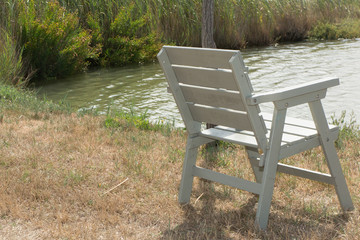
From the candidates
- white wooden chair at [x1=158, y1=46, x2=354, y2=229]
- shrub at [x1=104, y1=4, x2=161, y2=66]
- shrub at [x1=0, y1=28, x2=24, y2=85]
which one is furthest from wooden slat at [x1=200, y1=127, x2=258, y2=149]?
shrub at [x1=104, y1=4, x2=161, y2=66]

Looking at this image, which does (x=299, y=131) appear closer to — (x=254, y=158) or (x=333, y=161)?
(x=333, y=161)

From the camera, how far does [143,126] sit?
5.98 metres

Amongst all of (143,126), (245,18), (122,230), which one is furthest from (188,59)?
(245,18)

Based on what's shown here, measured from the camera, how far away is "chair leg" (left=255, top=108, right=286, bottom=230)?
3230 mm

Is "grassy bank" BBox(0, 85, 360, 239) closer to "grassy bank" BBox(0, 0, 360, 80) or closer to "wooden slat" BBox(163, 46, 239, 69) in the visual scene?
"wooden slat" BBox(163, 46, 239, 69)

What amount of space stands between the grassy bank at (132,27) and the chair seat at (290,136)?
261 inches

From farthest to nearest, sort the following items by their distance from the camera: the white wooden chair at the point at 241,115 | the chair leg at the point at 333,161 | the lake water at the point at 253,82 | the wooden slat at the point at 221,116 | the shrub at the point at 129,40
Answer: the shrub at the point at 129,40 < the lake water at the point at 253,82 < the chair leg at the point at 333,161 < the wooden slat at the point at 221,116 < the white wooden chair at the point at 241,115

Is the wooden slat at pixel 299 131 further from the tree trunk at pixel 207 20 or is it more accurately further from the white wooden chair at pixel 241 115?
the tree trunk at pixel 207 20

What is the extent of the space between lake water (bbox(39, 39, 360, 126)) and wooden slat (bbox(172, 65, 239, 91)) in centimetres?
316

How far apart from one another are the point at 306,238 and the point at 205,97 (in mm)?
1054

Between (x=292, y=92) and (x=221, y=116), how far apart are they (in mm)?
498

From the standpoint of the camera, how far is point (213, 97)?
3393 mm

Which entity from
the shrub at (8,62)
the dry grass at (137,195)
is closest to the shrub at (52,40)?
the shrub at (8,62)

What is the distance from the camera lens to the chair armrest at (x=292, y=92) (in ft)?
10.1
